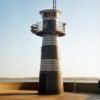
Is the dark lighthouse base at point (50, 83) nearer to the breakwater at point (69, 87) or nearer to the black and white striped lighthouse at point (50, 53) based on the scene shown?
the black and white striped lighthouse at point (50, 53)

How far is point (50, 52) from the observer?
2477cm

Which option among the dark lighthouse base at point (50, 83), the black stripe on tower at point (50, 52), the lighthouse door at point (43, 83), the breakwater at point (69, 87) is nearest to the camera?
the dark lighthouse base at point (50, 83)

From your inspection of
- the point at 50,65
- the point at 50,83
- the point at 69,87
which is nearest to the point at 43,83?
the point at 50,83

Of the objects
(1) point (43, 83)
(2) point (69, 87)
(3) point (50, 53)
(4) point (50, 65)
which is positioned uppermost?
(3) point (50, 53)

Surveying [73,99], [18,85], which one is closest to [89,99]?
[73,99]

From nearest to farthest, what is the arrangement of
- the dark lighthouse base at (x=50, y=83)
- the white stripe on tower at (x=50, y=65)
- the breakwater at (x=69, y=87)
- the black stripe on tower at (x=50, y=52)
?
the dark lighthouse base at (x=50, y=83) → the white stripe on tower at (x=50, y=65) → the black stripe on tower at (x=50, y=52) → the breakwater at (x=69, y=87)

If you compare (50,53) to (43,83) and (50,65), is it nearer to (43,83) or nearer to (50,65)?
(50,65)

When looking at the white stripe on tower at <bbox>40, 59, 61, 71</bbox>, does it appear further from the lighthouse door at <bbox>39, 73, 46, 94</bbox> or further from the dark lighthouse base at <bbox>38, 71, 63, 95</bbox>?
the lighthouse door at <bbox>39, 73, 46, 94</bbox>

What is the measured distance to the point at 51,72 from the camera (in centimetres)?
2452

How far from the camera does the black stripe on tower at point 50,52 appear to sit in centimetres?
2474

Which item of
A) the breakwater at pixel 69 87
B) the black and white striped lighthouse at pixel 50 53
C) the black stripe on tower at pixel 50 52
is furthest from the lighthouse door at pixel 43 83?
the breakwater at pixel 69 87

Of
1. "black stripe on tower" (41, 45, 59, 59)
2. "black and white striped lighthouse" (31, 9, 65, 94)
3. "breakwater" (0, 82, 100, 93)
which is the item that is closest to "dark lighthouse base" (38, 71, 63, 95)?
"black and white striped lighthouse" (31, 9, 65, 94)

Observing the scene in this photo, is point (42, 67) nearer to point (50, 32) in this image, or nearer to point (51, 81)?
point (51, 81)

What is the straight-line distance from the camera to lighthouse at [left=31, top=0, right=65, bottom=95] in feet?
80.1
